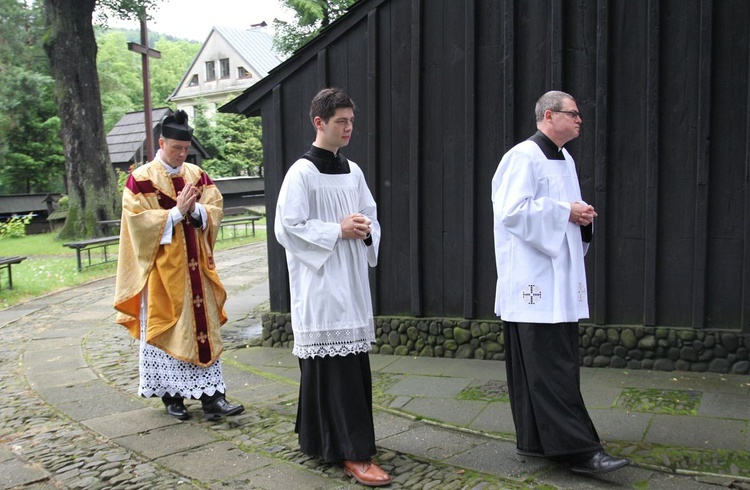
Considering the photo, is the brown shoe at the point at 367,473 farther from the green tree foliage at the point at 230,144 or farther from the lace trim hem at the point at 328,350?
the green tree foliage at the point at 230,144

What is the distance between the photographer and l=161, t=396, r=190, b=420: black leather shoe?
17.4 ft

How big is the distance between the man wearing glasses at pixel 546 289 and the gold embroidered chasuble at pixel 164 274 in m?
2.43

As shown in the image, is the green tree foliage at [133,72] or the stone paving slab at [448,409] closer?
A: the stone paving slab at [448,409]

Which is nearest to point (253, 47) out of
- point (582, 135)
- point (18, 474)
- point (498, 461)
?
point (582, 135)

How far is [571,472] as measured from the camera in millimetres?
3908

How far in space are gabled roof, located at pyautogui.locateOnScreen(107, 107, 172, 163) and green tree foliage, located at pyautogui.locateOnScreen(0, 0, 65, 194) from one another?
2680mm

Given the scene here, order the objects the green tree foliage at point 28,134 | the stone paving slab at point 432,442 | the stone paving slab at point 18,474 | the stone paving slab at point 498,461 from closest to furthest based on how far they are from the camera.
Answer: the stone paving slab at point 498,461 < the stone paving slab at point 18,474 < the stone paving slab at point 432,442 < the green tree foliage at point 28,134

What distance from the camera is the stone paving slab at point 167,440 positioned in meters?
4.61

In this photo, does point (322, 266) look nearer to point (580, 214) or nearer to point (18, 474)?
point (580, 214)

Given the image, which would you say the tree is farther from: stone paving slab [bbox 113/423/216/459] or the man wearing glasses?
the man wearing glasses

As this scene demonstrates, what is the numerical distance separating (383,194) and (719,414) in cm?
369

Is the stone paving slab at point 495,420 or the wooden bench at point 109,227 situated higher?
the wooden bench at point 109,227

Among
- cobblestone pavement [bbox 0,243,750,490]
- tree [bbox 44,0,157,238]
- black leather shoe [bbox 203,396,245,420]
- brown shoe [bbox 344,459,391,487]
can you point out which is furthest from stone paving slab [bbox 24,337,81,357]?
tree [bbox 44,0,157,238]

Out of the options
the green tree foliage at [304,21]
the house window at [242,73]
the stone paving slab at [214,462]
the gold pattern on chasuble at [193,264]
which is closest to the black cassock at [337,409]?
the stone paving slab at [214,462]
